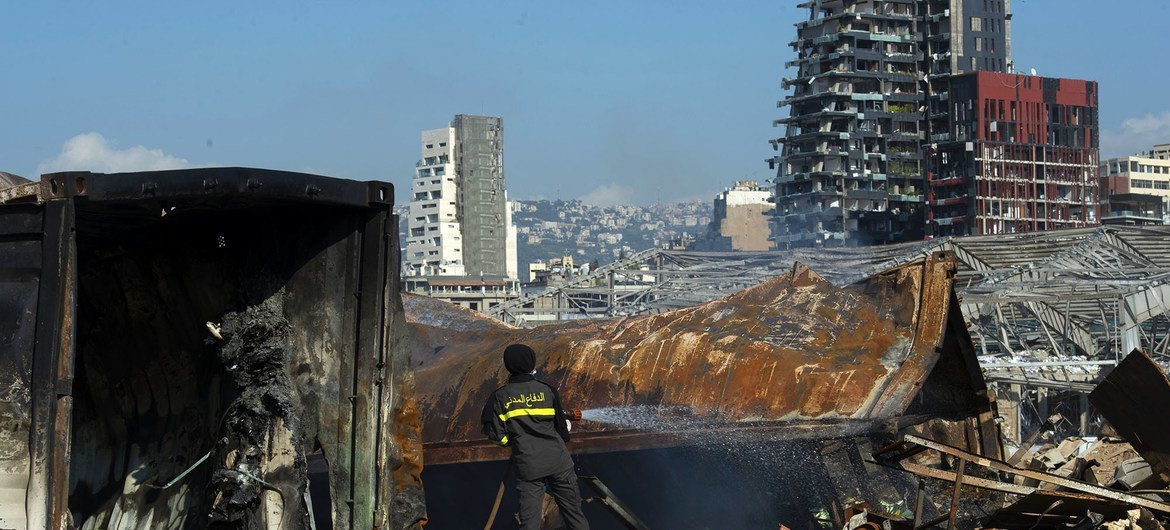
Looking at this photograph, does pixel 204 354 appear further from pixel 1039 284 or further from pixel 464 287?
pixel 464 287

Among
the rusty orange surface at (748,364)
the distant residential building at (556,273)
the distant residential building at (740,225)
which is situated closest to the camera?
the rusty orange surface at (748,364)

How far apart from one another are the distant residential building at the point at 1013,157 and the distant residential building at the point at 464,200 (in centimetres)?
6233

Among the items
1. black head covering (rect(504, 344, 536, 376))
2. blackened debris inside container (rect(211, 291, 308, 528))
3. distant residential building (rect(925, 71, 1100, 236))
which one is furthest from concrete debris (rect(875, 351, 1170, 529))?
distant residential building (rect(925, 71, 1100, 236))

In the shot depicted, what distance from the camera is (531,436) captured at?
26.1 ft

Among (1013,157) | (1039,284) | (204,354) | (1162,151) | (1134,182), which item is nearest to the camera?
(204,354)

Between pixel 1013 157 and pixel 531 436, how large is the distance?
90.4 m

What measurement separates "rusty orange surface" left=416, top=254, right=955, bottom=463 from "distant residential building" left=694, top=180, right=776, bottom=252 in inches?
4415

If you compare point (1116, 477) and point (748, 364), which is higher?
point (748, 364)

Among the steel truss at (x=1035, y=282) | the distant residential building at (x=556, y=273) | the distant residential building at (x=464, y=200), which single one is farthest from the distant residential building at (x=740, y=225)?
the steel truss at (x=1035, y=282)

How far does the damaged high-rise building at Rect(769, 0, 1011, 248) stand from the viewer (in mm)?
95688

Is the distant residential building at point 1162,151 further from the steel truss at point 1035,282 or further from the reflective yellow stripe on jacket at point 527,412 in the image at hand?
the reflective yellow stripe on jacket at point 527,412

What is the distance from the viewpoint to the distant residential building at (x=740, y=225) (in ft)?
418

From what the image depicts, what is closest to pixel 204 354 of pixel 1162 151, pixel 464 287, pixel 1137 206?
pixel 464 287

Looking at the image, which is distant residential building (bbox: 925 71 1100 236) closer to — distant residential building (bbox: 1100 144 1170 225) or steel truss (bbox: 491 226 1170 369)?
distant residential building (bbox: 1100 144 1170 225)
